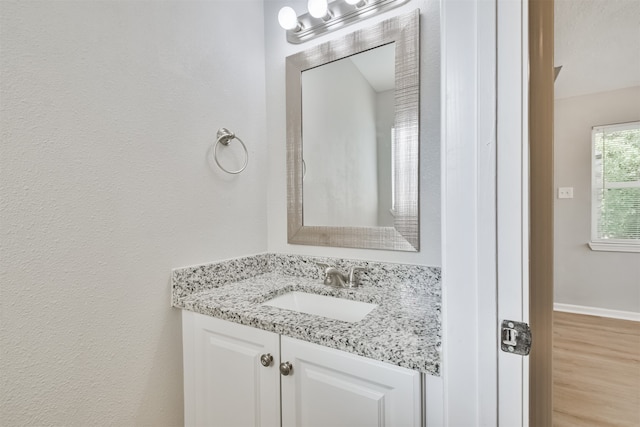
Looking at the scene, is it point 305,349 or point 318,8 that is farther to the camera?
point 318,8

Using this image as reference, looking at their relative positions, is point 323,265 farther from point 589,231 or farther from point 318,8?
point 318,8

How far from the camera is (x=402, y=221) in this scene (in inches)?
45.6

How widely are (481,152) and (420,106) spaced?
25.1 inches

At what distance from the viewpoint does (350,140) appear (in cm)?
130

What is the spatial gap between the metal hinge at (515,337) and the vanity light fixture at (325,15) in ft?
3.81

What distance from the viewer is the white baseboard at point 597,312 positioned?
1.55 ft

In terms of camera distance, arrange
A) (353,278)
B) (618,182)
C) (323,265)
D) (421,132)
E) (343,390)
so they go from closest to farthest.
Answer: (618,182) < (343,390) < (421,132) < (353,278) < (323,265)

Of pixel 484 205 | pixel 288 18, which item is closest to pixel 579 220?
pixel 484 205

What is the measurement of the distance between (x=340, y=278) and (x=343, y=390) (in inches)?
20.0

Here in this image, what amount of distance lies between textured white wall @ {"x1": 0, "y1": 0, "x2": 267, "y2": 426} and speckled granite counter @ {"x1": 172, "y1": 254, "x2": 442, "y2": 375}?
0.11 m

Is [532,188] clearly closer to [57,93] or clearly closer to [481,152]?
[481,152]

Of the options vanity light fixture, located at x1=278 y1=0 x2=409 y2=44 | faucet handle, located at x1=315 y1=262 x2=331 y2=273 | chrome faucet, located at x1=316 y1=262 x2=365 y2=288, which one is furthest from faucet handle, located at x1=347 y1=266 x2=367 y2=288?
vanity light fixture, located at x1=278 y1=0 x2=409 y2=44

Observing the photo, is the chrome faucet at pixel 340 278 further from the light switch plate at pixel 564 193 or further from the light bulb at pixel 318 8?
the light bulb at pixel 318 8

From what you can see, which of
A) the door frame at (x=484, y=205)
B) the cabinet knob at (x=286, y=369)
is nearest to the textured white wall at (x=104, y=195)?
the cabinet knob at (x=286, y=369)
